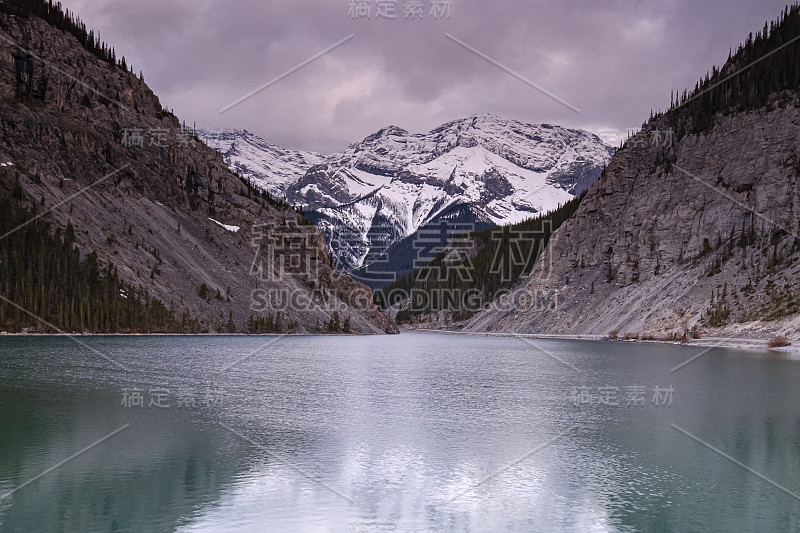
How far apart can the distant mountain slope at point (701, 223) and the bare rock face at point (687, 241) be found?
290mm

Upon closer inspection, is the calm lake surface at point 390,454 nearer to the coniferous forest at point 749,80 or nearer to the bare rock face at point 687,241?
the bare rock face at point 687,241

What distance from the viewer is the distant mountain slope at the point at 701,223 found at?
12069cm

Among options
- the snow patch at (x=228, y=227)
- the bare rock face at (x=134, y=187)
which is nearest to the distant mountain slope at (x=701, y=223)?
the bare rock face at (x=134, y=187)

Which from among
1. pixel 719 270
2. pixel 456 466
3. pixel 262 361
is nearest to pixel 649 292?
pixel 719 270

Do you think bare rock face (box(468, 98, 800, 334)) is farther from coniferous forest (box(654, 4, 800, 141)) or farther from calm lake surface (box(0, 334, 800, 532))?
calm lake surface (box(0, 334, 800, 532))

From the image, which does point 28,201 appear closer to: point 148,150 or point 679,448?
point 148,150

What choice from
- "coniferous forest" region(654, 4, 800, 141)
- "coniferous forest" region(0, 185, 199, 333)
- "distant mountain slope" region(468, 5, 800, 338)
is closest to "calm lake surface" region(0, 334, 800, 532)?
"coniferous forest" region(0, 185, 199, 333)

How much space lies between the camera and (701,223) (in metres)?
147

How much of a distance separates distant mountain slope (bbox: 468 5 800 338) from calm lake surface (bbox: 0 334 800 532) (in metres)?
70.7

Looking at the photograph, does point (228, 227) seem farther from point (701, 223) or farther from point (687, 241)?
point (701, 223)

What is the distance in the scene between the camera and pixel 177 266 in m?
144

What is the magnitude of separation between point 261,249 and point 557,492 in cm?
16407

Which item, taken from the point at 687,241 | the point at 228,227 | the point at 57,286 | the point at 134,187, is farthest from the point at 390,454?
the point at 228,227

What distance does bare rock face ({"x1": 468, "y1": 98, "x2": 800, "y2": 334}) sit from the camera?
392ft
